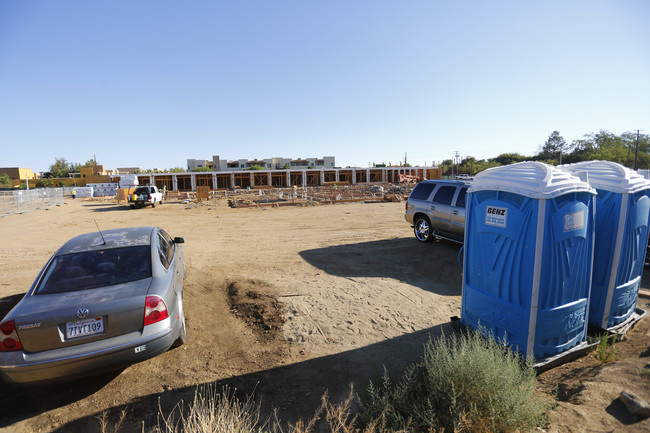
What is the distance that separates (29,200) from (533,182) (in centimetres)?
3609

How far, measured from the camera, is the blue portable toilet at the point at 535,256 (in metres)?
3.62

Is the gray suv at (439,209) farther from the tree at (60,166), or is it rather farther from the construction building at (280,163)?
the tree at (60,166)

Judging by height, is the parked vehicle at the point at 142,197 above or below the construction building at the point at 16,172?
below

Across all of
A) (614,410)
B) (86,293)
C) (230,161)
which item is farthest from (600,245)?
(230,161)

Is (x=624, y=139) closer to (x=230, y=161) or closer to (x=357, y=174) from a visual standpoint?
(x=357, y=174)

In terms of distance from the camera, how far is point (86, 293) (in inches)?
145

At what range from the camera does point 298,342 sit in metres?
4.72

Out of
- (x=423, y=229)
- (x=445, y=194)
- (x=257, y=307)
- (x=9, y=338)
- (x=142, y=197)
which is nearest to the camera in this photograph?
(x=9, y=338)

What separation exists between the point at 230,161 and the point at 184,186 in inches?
1698

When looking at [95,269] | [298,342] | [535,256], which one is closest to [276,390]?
[298,342]

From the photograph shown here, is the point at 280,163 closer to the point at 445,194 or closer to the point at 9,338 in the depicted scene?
the point at 445,194

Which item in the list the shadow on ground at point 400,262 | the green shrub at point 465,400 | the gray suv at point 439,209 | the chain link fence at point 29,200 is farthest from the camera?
the chain link fence at point 29,200

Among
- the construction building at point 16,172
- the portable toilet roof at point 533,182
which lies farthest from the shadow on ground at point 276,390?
the construction building at point 16,172

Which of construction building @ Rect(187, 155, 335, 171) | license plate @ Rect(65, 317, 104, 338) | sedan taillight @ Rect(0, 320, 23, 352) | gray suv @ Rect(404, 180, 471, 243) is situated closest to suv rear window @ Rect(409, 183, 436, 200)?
gray suv @ Rect(404, 180, 471, 243)
